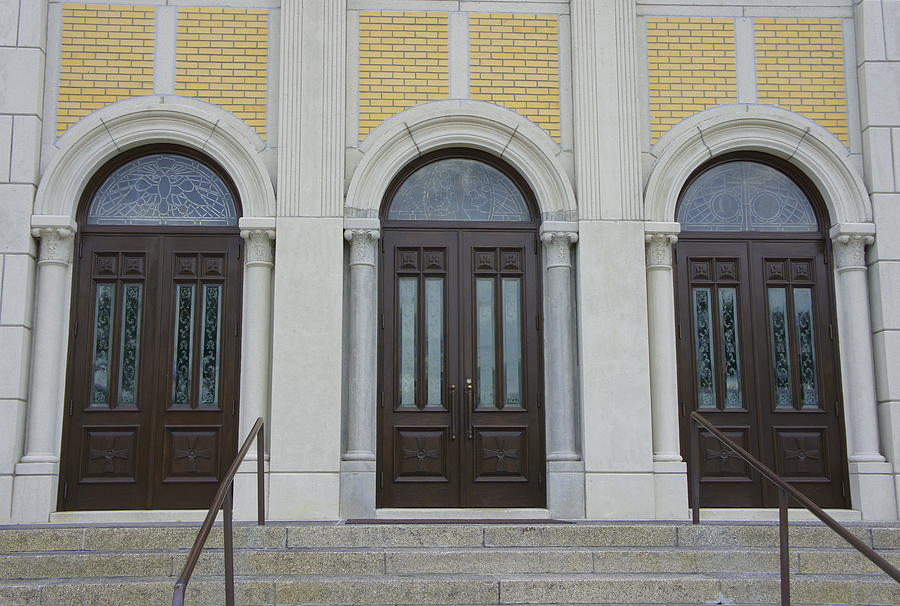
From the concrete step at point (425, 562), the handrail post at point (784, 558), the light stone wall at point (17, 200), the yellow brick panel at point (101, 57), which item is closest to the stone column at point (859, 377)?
the concrete step at point (425, 562)

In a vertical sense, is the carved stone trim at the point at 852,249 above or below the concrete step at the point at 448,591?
above

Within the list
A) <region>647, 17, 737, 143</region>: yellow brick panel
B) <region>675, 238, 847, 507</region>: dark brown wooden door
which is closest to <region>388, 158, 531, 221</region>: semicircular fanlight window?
<region>647, 17, 737, 143</region>: yellow brick panel

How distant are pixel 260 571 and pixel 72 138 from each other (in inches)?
178

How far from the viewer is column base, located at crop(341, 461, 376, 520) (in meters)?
8.57

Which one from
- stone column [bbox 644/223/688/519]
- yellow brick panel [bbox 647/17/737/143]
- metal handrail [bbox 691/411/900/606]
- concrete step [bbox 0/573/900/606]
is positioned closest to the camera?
metal handrail [bbox 691/411/900/606]

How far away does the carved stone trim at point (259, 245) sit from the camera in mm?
8938

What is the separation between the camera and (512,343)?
922 centimetres

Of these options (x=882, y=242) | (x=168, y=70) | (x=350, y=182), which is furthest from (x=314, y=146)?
(x=882, y=242)

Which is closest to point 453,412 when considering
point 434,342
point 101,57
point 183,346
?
point 434,342

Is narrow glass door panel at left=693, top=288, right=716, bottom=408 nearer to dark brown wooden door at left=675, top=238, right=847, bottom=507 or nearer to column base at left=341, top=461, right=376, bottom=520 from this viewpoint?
dark brown wooden door at left=675, top=238, right=847, bottom=507

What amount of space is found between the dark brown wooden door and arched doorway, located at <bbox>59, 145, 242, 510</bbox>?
163 inches

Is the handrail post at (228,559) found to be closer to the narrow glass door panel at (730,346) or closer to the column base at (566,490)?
the column base at (566,490)

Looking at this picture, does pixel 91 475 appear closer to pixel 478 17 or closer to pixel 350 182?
pixel 350 182

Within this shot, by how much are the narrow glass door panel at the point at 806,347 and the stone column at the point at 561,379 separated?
83.1 inches
